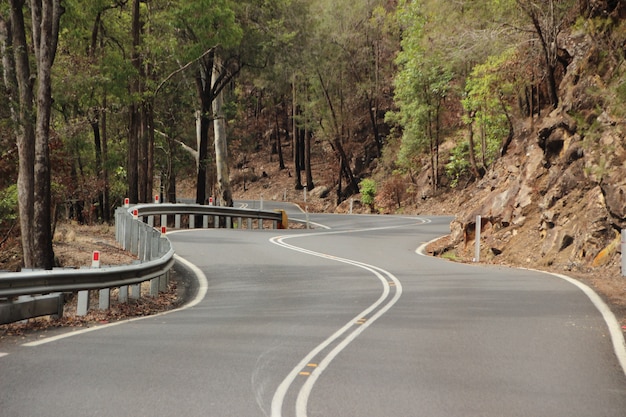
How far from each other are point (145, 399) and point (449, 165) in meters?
39.3

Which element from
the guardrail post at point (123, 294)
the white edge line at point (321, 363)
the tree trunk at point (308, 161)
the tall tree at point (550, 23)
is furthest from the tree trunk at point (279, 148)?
the guardrail post at point (123, 294)

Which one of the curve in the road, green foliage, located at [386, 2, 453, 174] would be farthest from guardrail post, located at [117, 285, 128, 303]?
green foliage, located at [386, 2, 453, 174]

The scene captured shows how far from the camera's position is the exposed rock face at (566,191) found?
1627 cm

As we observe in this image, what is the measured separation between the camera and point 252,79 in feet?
135

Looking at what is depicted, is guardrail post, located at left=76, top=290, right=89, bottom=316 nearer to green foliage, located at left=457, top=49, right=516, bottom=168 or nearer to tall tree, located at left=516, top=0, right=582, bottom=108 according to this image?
tall tree, located at left=516, top=0, right=582, bottom=108

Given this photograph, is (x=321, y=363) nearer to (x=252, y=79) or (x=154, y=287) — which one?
(x=154, y=287)

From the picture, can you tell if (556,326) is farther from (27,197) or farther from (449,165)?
(449,165)

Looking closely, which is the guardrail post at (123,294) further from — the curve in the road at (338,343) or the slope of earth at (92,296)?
the curve in the road at (338,343)

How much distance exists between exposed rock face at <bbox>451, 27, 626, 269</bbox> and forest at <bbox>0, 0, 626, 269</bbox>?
96 cm

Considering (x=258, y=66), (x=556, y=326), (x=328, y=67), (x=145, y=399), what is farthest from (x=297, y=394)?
(x=328, y=67)

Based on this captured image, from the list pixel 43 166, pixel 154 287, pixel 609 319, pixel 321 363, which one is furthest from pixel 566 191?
pixel 321 363

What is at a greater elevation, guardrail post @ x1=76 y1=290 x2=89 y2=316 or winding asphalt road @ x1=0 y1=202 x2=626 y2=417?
guardrail post @ x1=76 y1=290 x2=89 y2=316

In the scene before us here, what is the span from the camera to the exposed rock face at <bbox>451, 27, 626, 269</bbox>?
1627 centimetres

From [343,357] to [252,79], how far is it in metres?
35.2
